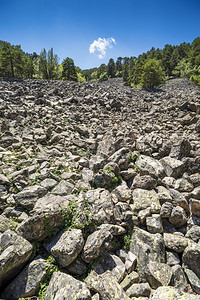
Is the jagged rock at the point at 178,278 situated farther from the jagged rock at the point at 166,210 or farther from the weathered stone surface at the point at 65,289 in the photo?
the weathered stone surface at the point at 65,289

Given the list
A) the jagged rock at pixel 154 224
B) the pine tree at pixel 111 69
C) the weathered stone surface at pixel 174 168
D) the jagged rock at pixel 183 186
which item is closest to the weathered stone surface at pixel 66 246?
the jagged rock at pixel 154 224

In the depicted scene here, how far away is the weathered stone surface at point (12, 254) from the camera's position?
135 inches

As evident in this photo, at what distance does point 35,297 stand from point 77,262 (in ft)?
3.82

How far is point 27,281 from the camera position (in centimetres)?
351

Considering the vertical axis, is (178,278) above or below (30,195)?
below

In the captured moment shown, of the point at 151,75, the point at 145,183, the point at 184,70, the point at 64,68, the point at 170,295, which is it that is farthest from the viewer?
the point at 184,70

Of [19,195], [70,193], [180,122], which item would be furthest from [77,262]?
[180,122]

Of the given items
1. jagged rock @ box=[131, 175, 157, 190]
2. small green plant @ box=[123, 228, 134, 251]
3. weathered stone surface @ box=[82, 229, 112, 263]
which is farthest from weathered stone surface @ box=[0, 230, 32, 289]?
jagged rock @ box=[131, 175, 157, 190]

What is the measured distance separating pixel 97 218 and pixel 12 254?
97.8 inches

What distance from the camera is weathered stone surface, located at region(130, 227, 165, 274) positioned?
416cm

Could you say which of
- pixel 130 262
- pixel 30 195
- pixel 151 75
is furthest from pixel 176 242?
pixel 151 75

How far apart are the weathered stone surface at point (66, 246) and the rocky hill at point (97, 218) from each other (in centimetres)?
3

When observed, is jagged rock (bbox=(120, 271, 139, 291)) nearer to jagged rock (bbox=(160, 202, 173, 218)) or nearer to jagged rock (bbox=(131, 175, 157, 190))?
jagged rock (bbox=(160, 202, 173, 218))

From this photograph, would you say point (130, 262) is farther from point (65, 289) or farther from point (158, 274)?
point (65, 289)
